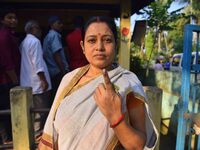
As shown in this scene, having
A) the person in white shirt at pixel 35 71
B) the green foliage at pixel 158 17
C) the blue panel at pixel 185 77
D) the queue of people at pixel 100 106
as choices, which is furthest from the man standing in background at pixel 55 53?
the green foliage at pixel 158 17

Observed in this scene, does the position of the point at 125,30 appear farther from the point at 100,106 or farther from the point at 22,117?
the point at 100,106

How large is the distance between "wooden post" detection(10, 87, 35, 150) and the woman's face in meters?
1.64

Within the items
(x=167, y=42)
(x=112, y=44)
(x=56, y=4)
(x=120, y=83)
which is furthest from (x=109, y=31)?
(x=167, y=42)

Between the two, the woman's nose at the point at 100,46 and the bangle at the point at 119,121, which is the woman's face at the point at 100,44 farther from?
the bangle at the point at 119,121

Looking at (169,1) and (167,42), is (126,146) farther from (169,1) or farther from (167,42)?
(167,42)

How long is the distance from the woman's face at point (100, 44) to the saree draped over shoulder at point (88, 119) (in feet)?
0.22

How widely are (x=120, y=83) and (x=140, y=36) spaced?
6.00 metres

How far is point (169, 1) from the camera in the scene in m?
10.6

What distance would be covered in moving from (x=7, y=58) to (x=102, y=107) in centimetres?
257

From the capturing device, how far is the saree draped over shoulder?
1216 millimetres

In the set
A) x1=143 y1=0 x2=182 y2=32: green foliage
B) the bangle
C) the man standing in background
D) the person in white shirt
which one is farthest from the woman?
x1=143 y1=0 x2=182 y2=32: green foliage

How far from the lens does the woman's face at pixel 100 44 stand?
130 centimetres

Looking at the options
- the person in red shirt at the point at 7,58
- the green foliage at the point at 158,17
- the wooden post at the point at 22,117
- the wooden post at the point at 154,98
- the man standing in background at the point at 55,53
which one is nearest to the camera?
the wooden post at the point at 154,98

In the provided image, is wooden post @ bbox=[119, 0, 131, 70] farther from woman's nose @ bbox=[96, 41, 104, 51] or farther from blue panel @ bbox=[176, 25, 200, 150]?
woman's nose @ bbox=[96, 41, 104, 51]
